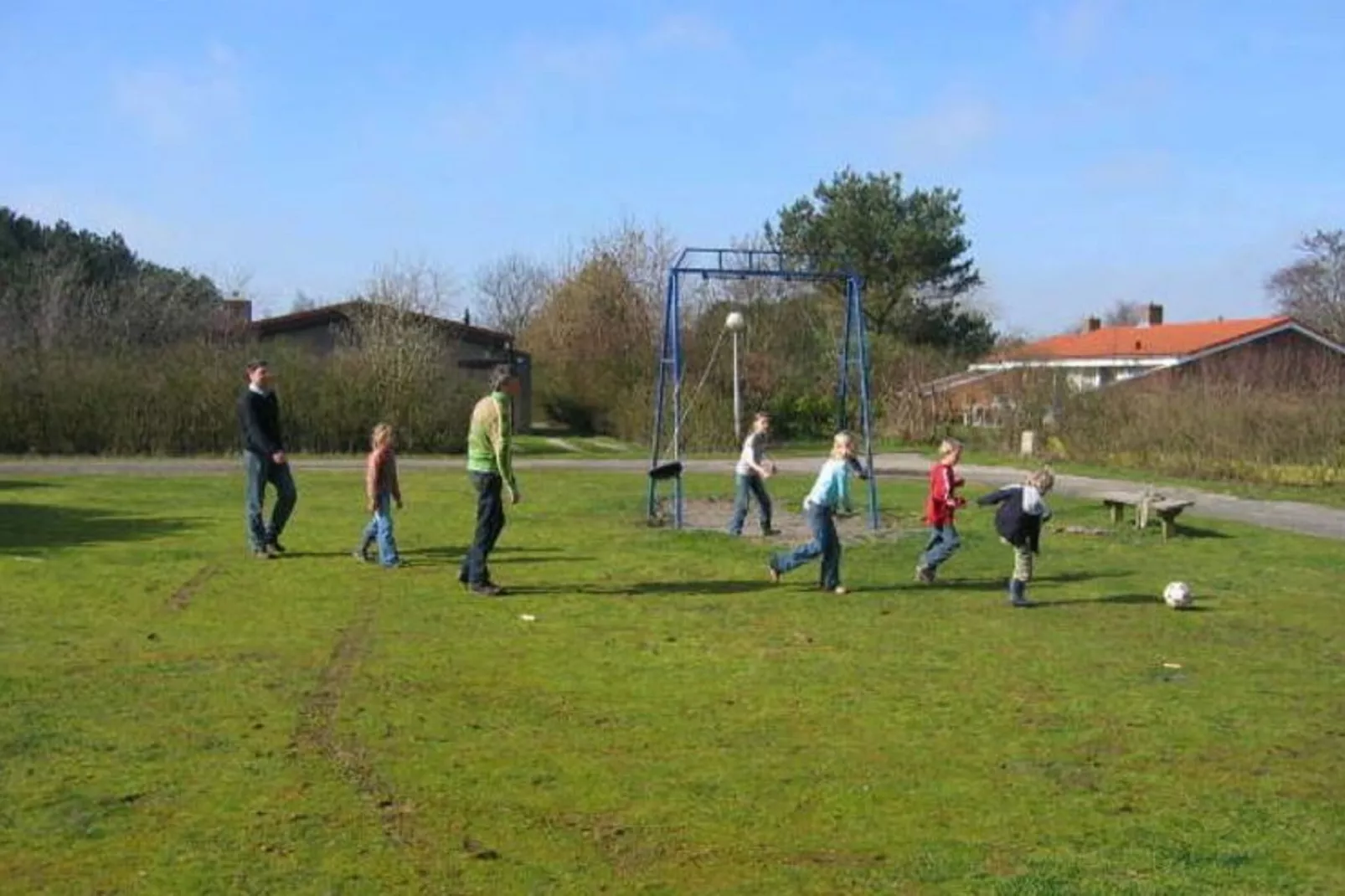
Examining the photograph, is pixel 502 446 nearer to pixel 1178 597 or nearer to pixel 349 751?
pixel 349 751

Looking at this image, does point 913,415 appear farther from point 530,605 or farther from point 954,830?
point 954,830

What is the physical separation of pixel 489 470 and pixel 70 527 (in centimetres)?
784

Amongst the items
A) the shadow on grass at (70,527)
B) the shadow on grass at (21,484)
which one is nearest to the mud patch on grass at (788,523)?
the shadow on grass at (70,527)

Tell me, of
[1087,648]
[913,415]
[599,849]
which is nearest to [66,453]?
[913,415]

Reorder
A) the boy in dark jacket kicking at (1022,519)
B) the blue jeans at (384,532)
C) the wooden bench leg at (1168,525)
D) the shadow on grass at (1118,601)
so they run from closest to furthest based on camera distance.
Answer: the boy in dark jacket kicking at (1022,519)
the shadow on grass at (1118,601)
the blue jeans at (384,532)
the wooden bench leg at (1168,525)

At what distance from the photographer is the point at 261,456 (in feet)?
46.7

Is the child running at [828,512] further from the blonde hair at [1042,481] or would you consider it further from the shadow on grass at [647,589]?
the blonde hair at [1042,481]

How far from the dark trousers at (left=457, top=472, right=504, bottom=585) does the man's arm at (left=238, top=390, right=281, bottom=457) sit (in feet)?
9.83

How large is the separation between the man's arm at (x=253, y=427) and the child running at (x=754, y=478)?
218 inches

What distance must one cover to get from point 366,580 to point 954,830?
8.11 meters

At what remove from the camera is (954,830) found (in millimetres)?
5844

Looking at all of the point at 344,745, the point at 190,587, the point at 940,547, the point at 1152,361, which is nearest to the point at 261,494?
the point at 190,587

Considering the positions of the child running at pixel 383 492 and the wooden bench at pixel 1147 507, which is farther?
the wooden bench at pixel 1147 507

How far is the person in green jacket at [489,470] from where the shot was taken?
38.8 ft
